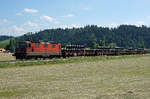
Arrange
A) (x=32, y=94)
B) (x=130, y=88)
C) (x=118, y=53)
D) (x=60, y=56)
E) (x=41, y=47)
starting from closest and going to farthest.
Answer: (x=32, y=94) → (x=130, y=88) → (x=41, y=47) → (x=60, y=56) → (x=118, y=53)

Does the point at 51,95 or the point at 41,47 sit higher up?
the point at 41,47

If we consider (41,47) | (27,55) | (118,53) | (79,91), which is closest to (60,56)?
(41,47)

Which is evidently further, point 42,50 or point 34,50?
point 42,50

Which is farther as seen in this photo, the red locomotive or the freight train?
the freight train

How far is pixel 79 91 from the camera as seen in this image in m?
12.7

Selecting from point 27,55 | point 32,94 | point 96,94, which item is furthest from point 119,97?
point 27,55

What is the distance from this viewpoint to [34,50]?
37.6 metres

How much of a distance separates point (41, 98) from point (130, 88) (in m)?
5.93

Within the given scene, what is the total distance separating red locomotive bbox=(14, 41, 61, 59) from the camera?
36719 mm

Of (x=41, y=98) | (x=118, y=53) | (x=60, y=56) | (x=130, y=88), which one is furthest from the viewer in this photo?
(x=118, y=53)

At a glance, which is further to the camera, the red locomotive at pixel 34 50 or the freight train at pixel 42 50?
the freight train at pixel 42 50

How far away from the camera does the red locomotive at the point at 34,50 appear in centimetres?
3672

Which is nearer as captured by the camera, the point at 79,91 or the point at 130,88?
the point at 79,91

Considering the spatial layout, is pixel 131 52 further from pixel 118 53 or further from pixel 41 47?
pixel 41 47
